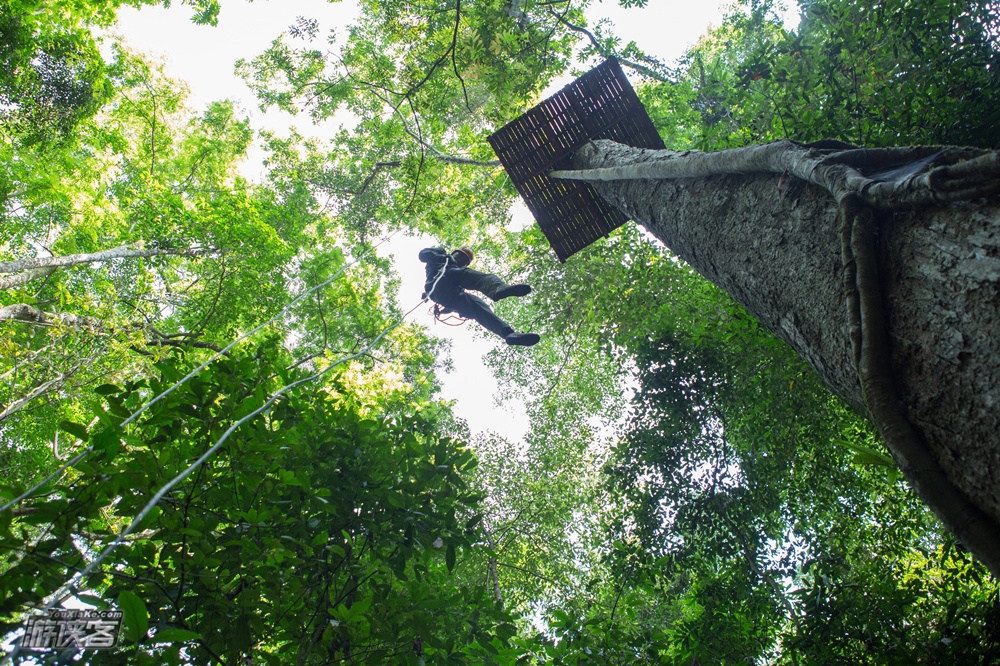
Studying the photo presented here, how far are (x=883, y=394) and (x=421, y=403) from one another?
25.5 feet

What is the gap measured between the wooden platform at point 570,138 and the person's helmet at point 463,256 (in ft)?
2.86

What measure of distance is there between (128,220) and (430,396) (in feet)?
25.6

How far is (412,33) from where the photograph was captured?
6898 mm

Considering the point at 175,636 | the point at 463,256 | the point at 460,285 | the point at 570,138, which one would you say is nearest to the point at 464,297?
the point at 460,285

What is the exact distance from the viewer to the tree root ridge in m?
1.06

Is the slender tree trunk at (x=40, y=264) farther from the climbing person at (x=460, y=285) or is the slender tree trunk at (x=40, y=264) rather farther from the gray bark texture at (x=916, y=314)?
the gray bark texture at (x=916, y=314)

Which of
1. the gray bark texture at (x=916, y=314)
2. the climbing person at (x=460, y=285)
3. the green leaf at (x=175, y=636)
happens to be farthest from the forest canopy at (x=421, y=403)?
the climbing person at (x=460, y=285)

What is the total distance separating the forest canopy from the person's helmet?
134 centimetres

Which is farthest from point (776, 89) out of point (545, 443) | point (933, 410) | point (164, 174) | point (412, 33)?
point (164, 174)

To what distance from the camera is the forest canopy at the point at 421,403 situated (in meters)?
2.09

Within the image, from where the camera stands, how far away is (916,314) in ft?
4.10

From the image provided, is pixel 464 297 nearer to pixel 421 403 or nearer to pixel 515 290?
pixel 515 290

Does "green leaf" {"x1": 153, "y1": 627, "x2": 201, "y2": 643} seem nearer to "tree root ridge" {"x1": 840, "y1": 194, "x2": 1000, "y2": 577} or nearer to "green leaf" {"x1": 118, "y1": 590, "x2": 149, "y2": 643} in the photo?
"green leaf" {"x1": 118, "y1": 590, "x2": 149, "y2": 643}

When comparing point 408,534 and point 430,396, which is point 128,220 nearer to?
point 430,396
